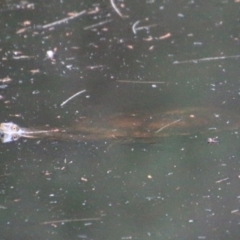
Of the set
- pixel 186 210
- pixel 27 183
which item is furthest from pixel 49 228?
pixel 186 210

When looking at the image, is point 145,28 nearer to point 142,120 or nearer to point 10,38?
point 10,38

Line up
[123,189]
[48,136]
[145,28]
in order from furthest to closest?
[145,28] < [48,136] < [123,189]

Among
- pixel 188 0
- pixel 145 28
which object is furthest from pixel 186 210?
pixel 188 0

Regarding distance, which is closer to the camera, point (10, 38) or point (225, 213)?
point (225, 213)

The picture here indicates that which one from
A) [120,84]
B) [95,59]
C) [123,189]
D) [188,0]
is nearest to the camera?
[123,189]

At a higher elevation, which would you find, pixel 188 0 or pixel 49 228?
pixel 49 228

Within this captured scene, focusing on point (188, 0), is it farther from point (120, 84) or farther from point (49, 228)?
point (49, 228)
